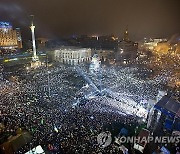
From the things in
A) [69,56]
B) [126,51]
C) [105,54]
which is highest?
[126,51]

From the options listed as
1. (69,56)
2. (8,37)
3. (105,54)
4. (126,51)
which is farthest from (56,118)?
(8,37)

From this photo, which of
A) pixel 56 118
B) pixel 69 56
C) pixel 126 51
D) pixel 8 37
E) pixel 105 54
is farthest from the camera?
pixel 126 51

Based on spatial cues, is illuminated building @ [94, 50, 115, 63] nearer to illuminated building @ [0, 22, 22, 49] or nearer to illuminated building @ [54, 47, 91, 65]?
illuminated building @ [54, 47, 91, 65]

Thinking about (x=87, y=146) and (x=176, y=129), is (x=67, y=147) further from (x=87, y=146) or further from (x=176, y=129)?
(x=176, y=129)

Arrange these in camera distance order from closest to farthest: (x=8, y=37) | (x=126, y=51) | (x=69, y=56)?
(x=69, y=56) < (x=8, y=37) < (x=126, y=51)

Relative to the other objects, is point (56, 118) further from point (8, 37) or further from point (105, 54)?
point (8, 37)

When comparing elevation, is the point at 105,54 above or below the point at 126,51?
below

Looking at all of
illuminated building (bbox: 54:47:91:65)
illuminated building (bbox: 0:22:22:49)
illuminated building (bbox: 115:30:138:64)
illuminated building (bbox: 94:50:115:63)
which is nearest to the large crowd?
illuminated building (bbox: 54:47:91:65)

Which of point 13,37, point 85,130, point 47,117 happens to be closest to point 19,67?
point 13,37
